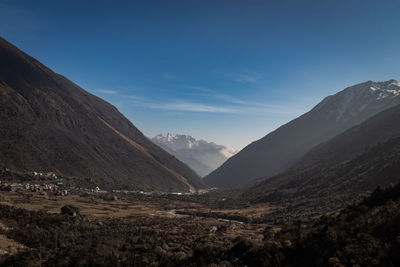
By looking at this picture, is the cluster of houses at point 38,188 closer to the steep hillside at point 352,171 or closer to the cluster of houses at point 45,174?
→ the cluster of houses at point 45,174

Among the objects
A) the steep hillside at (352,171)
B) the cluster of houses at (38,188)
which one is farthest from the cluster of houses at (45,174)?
the steep hillside at (352,171)

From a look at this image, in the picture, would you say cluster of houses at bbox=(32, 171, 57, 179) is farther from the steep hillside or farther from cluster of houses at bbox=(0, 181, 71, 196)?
the steep hillside

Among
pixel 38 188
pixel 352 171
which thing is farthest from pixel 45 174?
pixel 352 171

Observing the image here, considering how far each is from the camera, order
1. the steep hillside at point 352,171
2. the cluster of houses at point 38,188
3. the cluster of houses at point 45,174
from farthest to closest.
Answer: the cluster of houses at point 45,174, the cluster of houses at point 38,188, the steep hillside at point 352,171

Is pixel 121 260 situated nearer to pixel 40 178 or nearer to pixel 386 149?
pixel 386 149

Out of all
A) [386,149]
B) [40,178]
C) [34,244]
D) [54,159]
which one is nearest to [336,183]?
[386,149]

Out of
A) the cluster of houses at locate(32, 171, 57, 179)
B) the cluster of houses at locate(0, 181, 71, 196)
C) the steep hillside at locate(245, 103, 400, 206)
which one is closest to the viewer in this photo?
the steep hillside at locate(245, 103, 400, 206)

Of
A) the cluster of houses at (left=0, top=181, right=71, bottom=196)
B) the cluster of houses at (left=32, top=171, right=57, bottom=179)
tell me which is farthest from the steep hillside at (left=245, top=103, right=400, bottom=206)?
the cluster of houses at (left=32, top=171, right=57, bottom=179)

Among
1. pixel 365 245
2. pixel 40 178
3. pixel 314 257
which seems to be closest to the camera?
pixel 365 245
